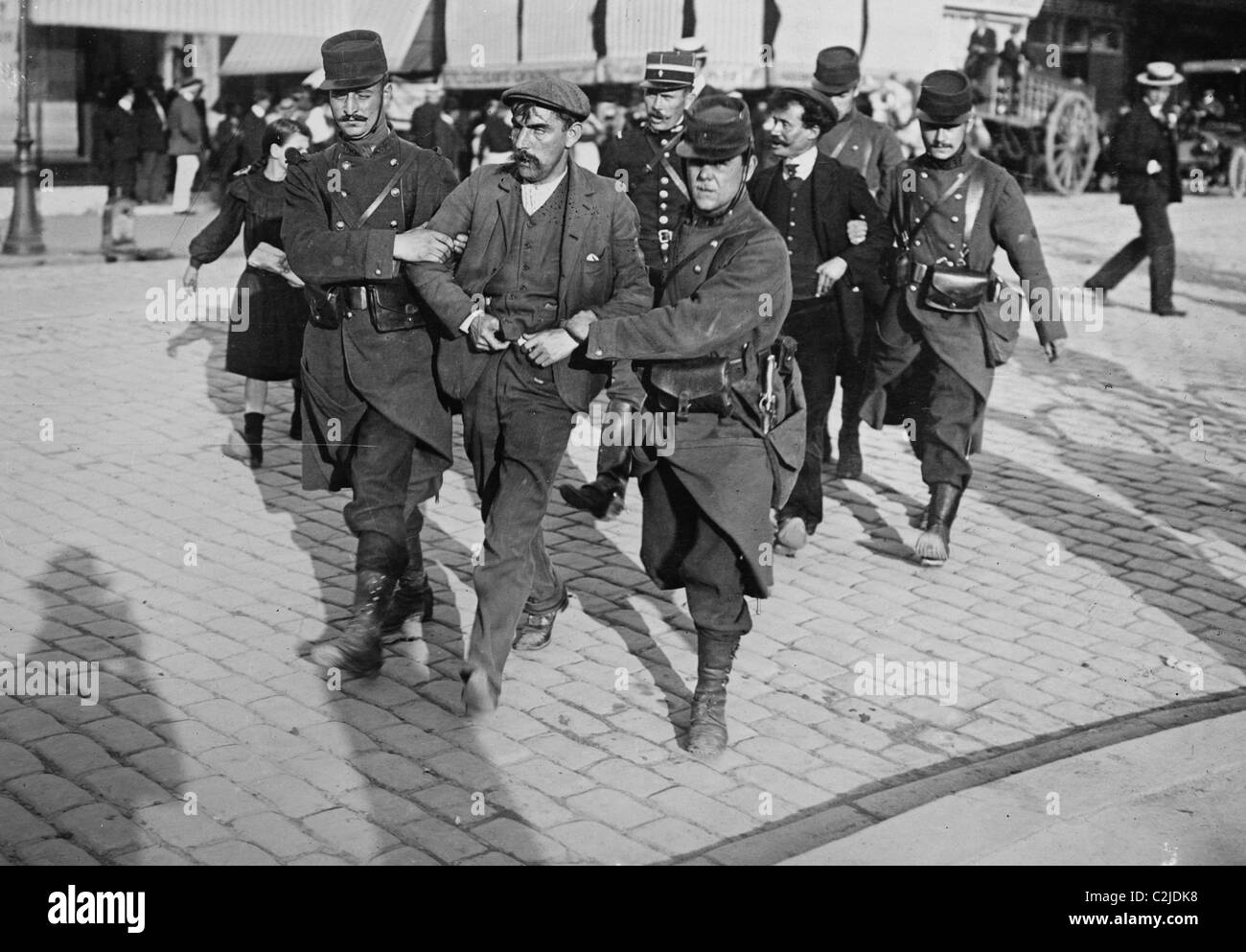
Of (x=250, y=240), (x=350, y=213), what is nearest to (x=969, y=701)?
(x=350, y=213)

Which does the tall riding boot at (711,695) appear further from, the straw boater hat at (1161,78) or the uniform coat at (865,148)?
the straw boater hat at (1161,78)

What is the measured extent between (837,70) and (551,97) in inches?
128

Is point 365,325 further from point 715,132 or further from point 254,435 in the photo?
point 254,435

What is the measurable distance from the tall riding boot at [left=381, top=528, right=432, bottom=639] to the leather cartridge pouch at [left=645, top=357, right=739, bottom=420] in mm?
1276

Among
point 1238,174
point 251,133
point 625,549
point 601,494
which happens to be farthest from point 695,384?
point 1238,174

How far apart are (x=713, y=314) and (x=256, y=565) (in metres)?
2.55

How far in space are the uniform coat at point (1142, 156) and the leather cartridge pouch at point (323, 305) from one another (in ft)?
30.8

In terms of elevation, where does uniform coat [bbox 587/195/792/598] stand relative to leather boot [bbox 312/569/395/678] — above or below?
above

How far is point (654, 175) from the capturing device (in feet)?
22.5

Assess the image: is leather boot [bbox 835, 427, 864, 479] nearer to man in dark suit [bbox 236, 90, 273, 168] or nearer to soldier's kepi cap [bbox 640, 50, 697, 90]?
soldier's kepi cap [bbox 640, 50, 697, 90]

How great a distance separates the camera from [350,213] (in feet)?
16.5

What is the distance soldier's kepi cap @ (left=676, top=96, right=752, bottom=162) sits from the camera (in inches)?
176
